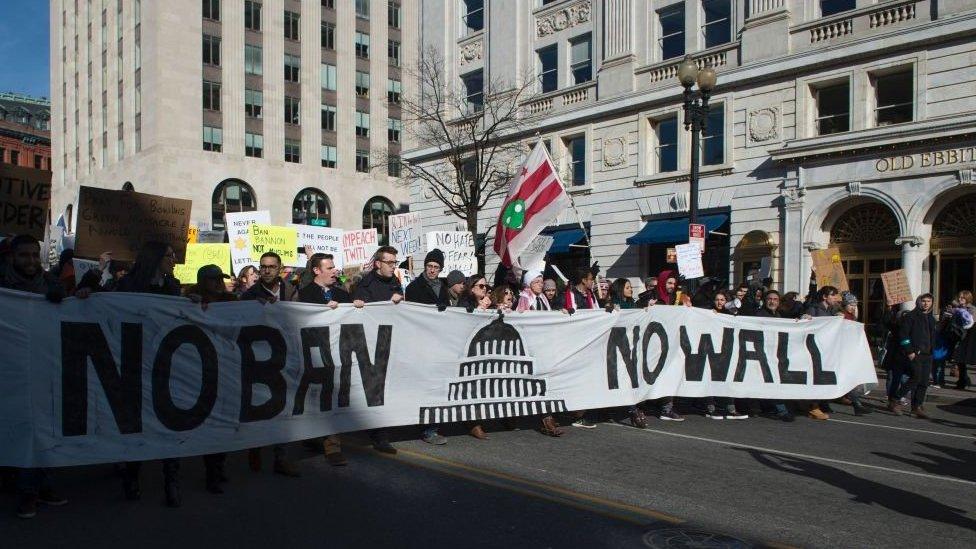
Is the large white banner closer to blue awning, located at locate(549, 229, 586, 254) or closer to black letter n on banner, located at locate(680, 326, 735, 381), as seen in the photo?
black letter n on banner, located at locate(680, 326, 735, 381)

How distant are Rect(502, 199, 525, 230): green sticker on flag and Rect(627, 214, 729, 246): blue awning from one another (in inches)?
490

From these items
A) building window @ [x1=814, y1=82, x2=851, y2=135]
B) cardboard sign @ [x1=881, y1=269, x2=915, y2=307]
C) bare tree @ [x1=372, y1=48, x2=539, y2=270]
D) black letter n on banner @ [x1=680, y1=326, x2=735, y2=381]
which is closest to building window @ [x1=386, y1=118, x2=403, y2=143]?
bare tree @ [x1=372, y1=48, x2=539, y2=270]

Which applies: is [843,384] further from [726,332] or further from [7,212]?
[7,212]

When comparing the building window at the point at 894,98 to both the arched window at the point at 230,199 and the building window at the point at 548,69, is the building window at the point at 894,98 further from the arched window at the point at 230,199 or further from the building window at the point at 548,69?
the arched window at the point at 230,199

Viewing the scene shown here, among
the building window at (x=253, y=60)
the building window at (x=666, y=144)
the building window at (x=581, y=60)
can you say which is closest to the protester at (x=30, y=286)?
the building window at (x=666, y=144)

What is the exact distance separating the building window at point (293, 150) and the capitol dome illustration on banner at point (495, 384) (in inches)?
1867

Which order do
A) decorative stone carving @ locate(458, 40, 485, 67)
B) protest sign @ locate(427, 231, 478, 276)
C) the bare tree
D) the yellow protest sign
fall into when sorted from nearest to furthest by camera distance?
the yellow protest sign
protest sign @ locate(427, 231, 478, 276)
the bare tree
decorative stone carving @ locate(458, 40, 485, 67)

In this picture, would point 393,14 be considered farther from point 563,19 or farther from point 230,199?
point 563,19

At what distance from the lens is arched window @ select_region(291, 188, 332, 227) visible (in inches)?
2108

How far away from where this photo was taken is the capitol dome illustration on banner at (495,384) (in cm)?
809

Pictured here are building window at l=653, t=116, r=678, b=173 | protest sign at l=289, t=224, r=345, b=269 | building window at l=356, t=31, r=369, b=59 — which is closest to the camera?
protest sign at l=289, t=224, r=345, b=269

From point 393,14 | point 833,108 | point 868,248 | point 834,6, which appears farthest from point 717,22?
point 393,14

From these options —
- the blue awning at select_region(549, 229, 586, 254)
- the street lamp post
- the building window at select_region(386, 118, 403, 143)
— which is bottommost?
the blue awning at select_region(549, 229, 586, 254)

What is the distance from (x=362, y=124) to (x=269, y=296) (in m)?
51.6
